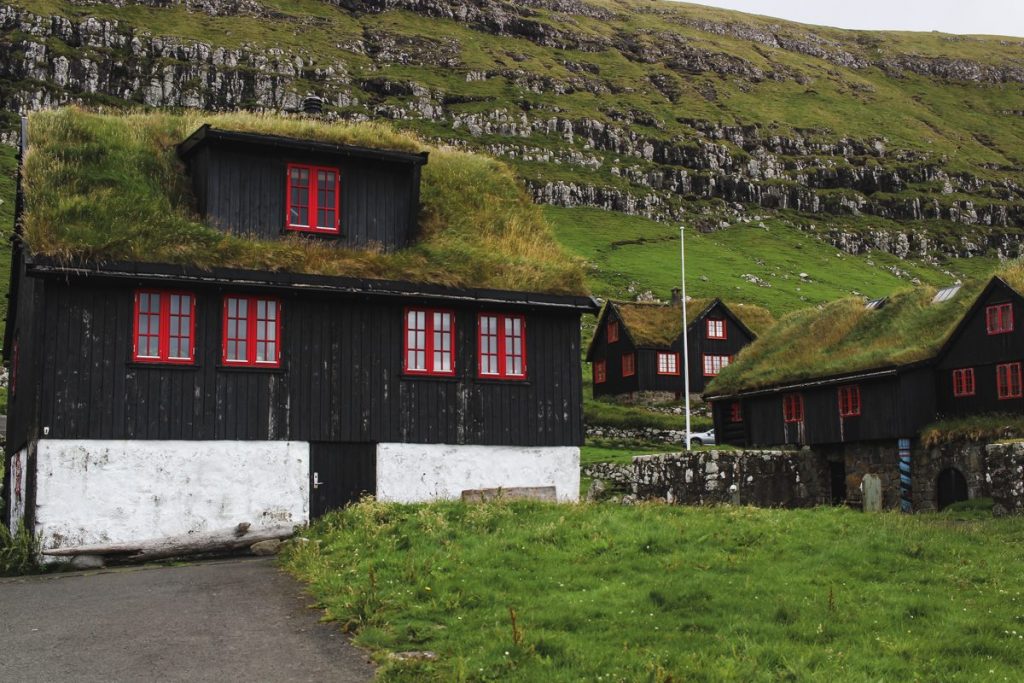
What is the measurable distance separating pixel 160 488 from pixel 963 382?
3062 cm

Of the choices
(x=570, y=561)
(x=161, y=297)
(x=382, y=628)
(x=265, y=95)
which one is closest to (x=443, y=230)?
(x=161, y=297)

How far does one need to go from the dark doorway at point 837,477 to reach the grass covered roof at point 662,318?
3316 cm

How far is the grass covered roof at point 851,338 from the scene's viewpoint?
4184 cm

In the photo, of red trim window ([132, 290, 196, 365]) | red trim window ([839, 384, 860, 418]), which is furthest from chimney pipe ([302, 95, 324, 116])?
red trim window ([839, 384, 860, 418])

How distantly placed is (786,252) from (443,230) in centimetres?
12548

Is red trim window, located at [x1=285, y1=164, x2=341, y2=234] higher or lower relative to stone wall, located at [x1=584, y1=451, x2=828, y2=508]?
higher

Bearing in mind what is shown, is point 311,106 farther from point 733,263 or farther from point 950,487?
point 733,263

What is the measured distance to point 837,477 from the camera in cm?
4459

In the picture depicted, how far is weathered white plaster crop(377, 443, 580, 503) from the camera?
84.4 ft

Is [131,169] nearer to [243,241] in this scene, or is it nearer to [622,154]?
[243,241]

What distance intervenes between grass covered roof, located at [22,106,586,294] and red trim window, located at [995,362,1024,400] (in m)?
19.6

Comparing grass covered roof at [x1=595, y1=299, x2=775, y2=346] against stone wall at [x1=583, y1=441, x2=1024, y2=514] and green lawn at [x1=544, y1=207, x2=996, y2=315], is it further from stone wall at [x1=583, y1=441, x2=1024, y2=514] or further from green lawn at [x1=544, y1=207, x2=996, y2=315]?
stone wall at [x1=583, y1=441, x2=1024, y2=514]

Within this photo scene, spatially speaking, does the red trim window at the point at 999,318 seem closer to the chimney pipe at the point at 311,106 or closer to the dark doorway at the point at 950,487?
the dark doorway at the point at 950,487

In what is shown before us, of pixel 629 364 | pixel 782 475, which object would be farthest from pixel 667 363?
pixel 782 475
